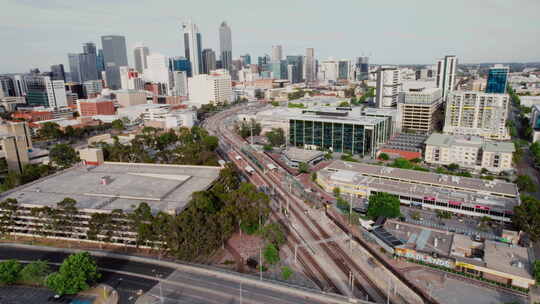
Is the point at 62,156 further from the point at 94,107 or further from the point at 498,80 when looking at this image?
the point at 498,80

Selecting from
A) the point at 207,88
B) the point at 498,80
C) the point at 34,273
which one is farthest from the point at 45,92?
the point at 498,80

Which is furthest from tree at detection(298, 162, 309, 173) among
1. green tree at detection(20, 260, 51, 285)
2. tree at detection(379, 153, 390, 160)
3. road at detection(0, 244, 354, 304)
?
green tree at detection(20, 260, 51, 285)

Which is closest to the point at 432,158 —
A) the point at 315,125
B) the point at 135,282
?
the point at 315,125

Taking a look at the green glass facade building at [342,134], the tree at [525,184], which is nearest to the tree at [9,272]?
the green glass facade building at [342,134]

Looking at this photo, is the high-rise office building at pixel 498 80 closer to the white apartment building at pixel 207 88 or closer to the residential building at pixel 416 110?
the residential building at pixel 416 110

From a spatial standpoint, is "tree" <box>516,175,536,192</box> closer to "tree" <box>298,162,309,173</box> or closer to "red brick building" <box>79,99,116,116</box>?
"tree" <box>298,162,309,173</box>

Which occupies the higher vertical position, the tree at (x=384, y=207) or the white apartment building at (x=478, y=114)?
the white apartment building at (x=478, y=114)

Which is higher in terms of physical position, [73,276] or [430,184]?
[430,184]
